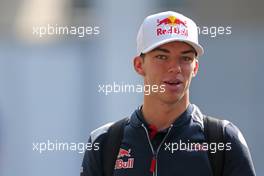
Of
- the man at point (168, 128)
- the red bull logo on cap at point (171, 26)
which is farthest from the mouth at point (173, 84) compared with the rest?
the red bull logo on cap at point (171, 26)

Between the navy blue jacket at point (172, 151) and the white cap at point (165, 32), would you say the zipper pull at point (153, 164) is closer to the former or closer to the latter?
the navy blue jacket at point (172, 151)

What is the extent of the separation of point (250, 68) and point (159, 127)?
39cm

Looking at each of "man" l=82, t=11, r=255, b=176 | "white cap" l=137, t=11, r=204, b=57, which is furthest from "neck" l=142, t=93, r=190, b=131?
"white cap" l=137, t=11, r=204, b=57

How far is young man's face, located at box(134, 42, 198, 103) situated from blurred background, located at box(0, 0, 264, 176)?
0.53 feet

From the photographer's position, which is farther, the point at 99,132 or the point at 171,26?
the point at 99,132

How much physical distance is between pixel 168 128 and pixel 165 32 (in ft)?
0.69

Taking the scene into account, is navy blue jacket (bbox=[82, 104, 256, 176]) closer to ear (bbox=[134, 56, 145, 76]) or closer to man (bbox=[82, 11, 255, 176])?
man (bbox=[82, 11, 255, 176])

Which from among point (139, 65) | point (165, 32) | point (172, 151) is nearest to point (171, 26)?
point (165, 32)

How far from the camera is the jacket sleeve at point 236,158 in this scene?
1.04 meters

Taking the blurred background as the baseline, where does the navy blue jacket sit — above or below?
below

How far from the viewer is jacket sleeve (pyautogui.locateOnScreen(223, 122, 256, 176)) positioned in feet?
3.40

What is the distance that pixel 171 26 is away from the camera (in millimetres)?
1119

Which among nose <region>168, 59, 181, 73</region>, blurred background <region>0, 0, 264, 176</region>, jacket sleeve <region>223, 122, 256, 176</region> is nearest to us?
jacket sleeve <region>223, 122, 256, 176</region>

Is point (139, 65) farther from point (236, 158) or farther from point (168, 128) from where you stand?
point (236, 158)
